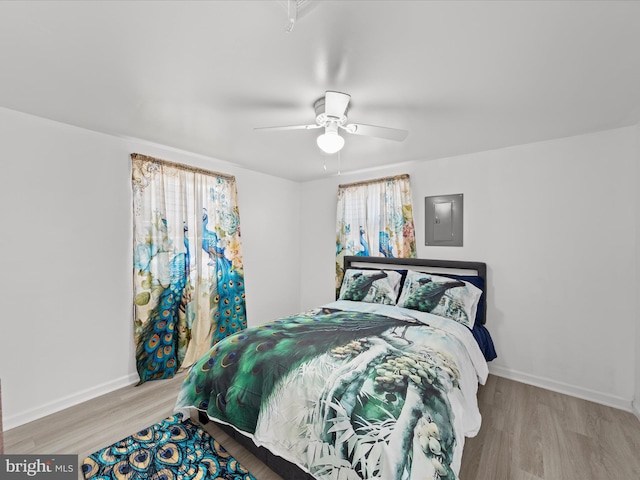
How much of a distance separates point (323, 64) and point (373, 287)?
231cm

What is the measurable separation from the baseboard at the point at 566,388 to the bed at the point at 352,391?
0.47 meters

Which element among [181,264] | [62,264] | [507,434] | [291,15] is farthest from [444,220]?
[62,264]

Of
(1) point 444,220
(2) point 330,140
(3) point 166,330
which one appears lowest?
(3) point 166,330

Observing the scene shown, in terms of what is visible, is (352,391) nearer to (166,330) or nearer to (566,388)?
(166,330)

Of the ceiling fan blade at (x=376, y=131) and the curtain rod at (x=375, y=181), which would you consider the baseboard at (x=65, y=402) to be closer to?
the ceiling fan blade at (x=376, y=131)

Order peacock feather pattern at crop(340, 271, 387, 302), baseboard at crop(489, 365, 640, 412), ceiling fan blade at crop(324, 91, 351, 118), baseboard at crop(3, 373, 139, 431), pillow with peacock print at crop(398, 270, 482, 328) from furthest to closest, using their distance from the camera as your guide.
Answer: peacock feather pattern at crop(340, 271, 387, 302)
pillow with peacock print at crop(398, 270, 482, 328)
baseboard at crop(489, 365, 640, 412)
baseboard at crop(3, 373, 139, 431)
ceiling fan blade at crop(324, 91, 351, 118)

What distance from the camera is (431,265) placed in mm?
3252

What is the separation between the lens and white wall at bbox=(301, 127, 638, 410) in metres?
2.39

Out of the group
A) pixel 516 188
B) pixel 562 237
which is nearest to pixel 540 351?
pixel 562 237

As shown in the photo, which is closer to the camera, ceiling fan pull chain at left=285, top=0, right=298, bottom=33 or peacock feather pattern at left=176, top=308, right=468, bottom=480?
ceiling fan pull chain at left=285, top=0, right=298, bottom=33

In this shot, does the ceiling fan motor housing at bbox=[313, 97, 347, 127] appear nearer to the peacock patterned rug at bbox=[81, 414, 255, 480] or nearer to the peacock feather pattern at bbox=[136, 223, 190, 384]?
the peacock feather pattern at bbox=[136, 223, 190, 384]

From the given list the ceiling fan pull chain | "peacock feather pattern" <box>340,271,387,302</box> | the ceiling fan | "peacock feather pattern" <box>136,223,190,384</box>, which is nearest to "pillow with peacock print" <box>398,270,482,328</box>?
"peacock feather pattern" <box>340,271,387,302</box>

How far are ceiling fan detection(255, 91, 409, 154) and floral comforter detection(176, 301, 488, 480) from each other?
4.53 ft

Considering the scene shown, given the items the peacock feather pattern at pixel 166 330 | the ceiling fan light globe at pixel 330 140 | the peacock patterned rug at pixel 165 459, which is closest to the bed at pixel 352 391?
the peacock patterned rug at pixel 165 459
